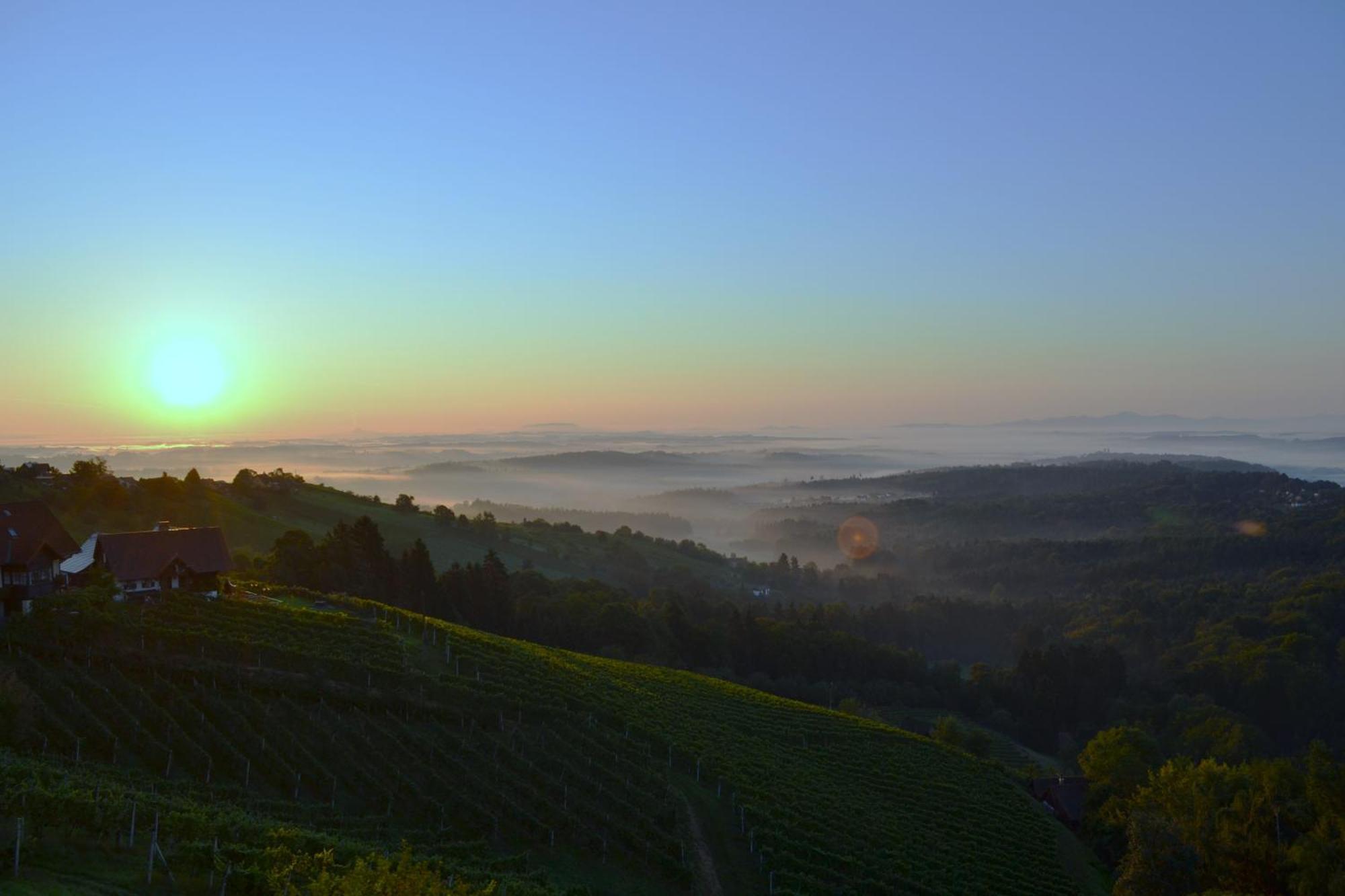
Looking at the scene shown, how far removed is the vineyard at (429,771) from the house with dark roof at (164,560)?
186 centimetres

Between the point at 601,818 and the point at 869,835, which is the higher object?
the point at 601,818

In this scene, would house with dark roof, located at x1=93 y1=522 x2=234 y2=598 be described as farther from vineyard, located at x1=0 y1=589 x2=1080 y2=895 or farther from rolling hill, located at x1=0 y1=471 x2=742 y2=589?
rolling hill, located at x1=0 y1=471 x2=742 y2=589

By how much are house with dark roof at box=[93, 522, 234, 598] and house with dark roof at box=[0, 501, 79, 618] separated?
5.24 ft

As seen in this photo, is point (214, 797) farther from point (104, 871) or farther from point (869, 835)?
point (869, 835)

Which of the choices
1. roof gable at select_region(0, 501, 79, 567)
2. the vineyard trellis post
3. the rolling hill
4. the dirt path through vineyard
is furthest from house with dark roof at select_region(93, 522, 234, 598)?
the rolling hill

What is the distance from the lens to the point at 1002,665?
4390 inches

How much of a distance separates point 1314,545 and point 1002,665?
6176 cm

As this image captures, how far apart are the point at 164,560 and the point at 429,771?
62.2 feet

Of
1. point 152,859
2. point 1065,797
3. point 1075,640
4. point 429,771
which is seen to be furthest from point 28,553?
point 1075,640

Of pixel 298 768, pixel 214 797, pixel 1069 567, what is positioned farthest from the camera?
pixel 1069 567

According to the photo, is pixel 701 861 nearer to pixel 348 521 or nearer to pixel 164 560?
pixel 164 560

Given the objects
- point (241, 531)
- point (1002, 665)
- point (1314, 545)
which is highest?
point (241, 531)

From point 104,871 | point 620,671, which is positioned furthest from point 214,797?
point 620,671

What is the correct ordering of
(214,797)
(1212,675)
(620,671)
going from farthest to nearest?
(1212,675)
(620,671)
(214,797)
